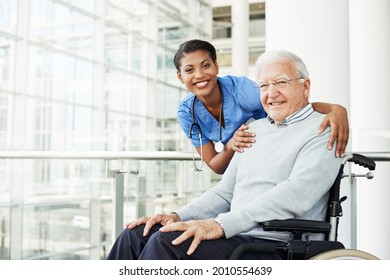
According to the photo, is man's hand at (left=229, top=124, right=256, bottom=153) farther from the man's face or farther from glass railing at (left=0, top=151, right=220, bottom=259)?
glass railing at (left=0, top=151, right=220, bottom=259)

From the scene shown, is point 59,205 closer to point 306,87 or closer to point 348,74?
point 348,74

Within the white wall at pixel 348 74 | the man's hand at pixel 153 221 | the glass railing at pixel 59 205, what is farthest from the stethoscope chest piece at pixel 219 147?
the glass railing at pixel 59 205

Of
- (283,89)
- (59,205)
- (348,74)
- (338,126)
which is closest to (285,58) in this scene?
(283,89)

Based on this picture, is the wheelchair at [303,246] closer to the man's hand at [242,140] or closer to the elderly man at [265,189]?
the elderly man at [265,189]

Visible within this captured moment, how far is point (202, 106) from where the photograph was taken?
189cm

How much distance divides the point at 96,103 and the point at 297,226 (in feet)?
26.3

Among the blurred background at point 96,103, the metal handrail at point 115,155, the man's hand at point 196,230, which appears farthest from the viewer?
the blurred background at point 96,103

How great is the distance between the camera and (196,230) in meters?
Result: 1.33

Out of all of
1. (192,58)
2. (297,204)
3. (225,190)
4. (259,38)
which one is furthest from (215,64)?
(259,38)

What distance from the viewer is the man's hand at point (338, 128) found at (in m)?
1.42

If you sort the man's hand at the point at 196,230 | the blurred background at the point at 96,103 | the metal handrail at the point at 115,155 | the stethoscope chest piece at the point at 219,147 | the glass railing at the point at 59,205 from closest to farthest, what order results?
the man's hand at the point at 196,230, the stethoscope chest piece at the point at 219,147, the metal handrail at the point at 115,155, the blurred background at the point at 96,103, the glass railing at the point at 59,205

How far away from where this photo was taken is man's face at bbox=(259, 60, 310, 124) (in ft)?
4.96
